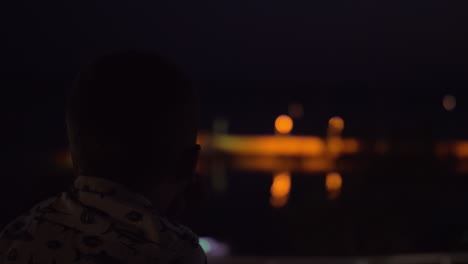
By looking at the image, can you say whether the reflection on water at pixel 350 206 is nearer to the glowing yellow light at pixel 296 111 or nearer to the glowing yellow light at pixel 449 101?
the glowing yellow light at pixel 449 101

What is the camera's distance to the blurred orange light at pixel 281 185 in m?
56.5

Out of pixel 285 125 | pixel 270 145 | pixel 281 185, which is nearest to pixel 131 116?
pixel 281 185

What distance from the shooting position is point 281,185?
60.5 m

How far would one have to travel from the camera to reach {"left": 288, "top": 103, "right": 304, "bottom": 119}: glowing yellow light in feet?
→ 298

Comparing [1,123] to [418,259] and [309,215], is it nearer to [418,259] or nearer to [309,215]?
[309,215]

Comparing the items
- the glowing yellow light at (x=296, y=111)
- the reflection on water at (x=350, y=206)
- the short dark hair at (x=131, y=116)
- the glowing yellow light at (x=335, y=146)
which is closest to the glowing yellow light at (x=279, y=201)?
the reflection on water at (x=350, y=206)

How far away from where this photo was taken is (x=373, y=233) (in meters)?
24.4

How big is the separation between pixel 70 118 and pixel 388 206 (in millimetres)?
28239

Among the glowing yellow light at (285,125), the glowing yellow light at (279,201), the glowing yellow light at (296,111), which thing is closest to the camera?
the glowing yellow light at (279,201)

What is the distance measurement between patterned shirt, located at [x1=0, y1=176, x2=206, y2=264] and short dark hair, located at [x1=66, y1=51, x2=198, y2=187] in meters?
0.04

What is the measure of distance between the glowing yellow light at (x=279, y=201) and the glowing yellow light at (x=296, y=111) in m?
37.1

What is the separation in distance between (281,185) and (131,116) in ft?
197

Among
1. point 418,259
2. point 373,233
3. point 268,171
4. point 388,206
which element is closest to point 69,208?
point 418,259

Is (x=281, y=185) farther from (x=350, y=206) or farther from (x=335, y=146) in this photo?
(x=350, y=206)
